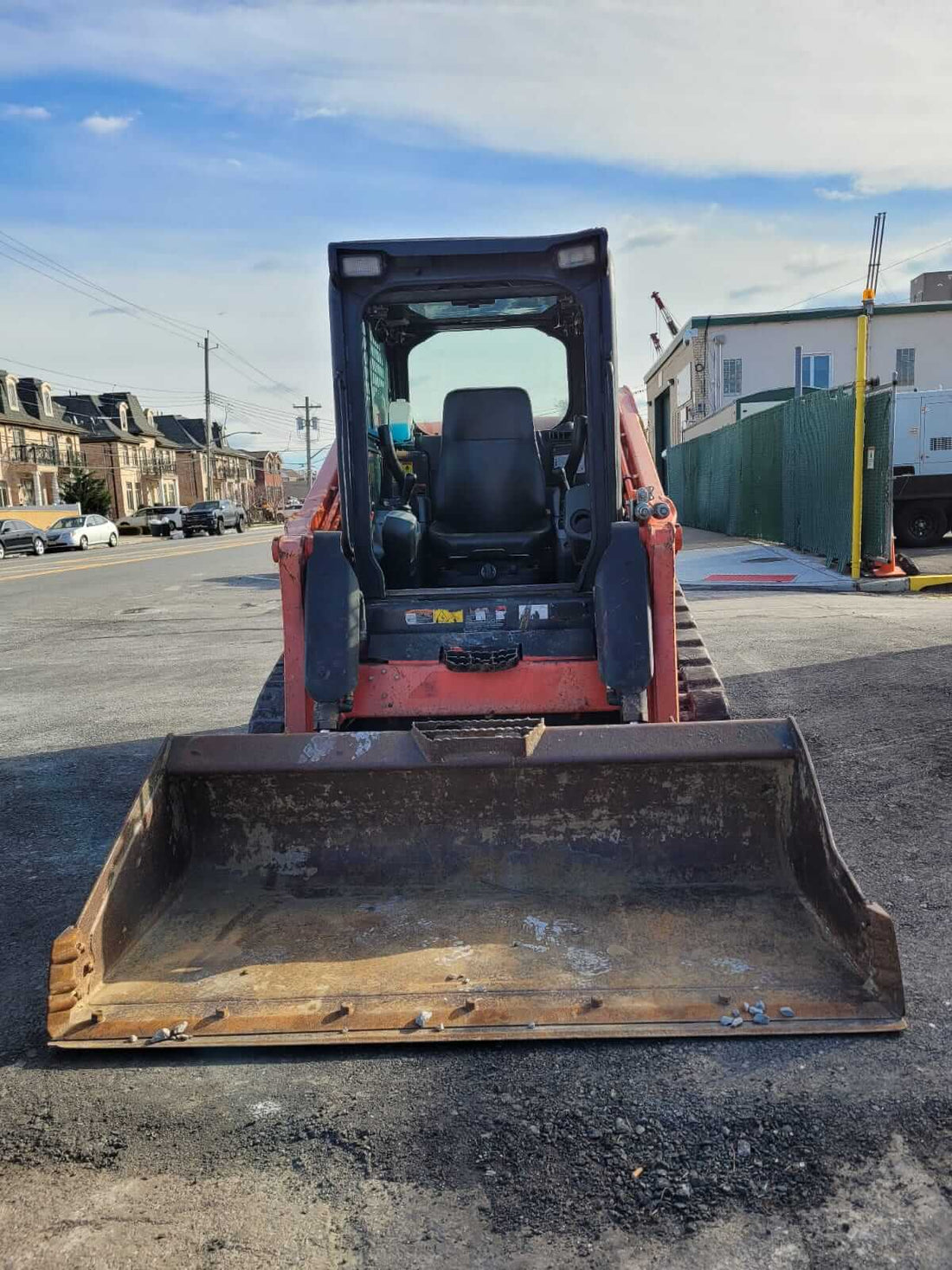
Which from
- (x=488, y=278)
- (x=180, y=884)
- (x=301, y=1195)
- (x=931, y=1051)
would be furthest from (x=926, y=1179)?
(x=488, y=278)

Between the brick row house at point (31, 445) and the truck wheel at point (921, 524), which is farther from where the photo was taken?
the brick row house at point (31, 445)

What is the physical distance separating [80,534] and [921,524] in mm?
34117

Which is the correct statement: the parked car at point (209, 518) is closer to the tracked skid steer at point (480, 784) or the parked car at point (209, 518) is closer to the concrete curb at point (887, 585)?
the concrete curb at point (887, 585)

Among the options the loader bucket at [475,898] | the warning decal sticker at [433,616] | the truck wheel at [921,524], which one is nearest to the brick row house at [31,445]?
the truck wheel at [921,524]

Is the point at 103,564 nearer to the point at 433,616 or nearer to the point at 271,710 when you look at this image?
the point at 271,710

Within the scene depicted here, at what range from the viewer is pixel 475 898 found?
12.3 ft

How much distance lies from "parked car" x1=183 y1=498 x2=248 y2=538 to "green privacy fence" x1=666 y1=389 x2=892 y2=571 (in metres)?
31.9

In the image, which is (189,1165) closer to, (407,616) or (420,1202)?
(420,1202)

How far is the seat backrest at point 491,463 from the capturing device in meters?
5.57

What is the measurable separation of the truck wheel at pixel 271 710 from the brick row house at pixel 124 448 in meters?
68.4

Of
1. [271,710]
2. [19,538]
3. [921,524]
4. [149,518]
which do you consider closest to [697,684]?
[271,710]

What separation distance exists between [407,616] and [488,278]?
1602 millimetres

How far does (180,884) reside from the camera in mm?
3877

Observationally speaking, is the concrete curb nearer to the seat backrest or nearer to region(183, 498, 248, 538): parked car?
the seat backrest
